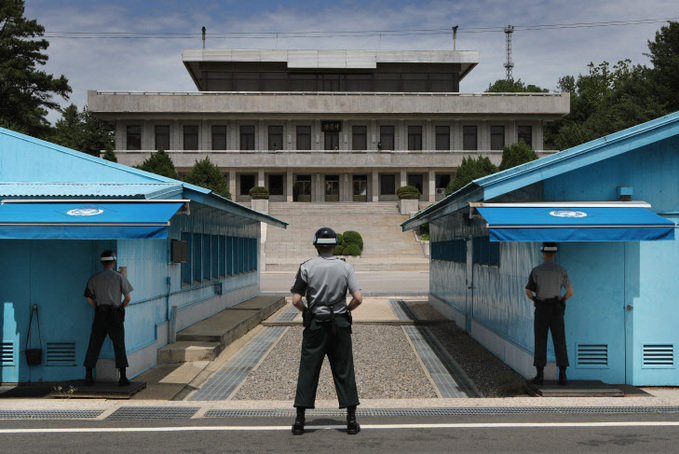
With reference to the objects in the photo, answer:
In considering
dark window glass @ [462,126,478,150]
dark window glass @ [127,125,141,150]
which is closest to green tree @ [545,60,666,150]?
dark window glass @ [462,126,478,150]

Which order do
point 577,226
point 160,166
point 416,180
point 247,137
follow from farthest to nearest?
point 416,180 → point 247,137 → point 160,166 → point 577,226

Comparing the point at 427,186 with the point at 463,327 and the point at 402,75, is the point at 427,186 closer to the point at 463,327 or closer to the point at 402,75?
the point at 402,75

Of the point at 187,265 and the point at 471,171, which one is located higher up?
the point at 471,171

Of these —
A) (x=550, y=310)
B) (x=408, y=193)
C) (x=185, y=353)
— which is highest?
(x=408, y=193)

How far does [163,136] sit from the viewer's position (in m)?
61.9

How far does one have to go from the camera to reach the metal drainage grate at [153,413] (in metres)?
7.54

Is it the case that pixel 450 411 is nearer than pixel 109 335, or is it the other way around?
pixel 450 411

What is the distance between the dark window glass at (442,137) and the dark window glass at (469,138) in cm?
153

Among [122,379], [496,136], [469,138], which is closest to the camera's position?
[122,379]

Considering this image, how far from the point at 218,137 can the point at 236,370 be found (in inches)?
2077

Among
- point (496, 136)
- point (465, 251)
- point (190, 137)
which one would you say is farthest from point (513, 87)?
point (465, 251)

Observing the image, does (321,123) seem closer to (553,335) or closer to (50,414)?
(553,335)

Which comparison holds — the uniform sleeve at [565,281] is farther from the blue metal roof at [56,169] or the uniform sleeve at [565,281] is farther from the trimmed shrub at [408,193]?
the trimmed shrub at [408,193]

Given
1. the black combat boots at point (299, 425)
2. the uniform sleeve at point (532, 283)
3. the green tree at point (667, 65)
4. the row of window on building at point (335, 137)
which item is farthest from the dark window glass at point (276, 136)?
the black combat boots at point (299, 425)
